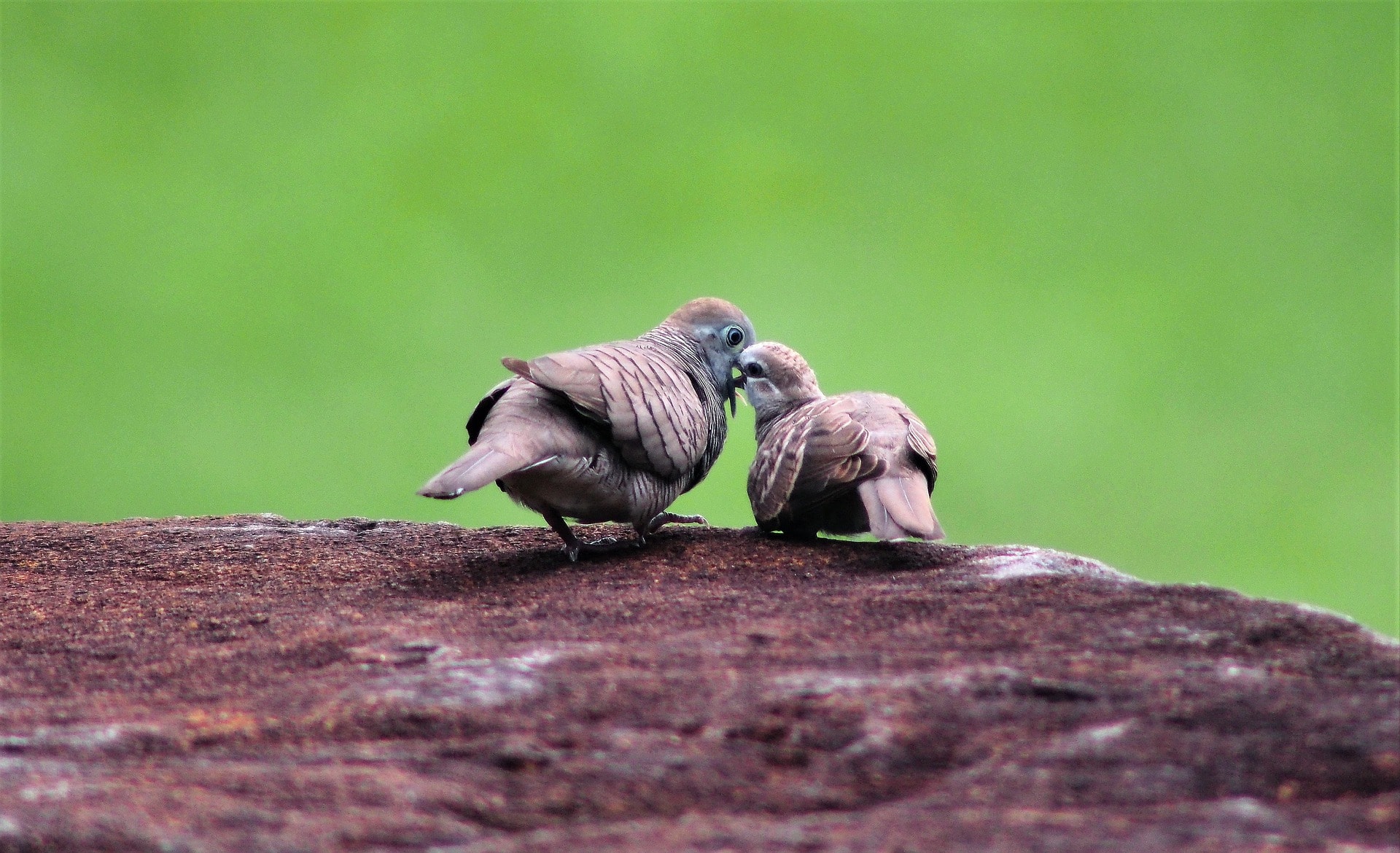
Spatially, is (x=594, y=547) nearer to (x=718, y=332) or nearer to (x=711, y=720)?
(x=718, y=332)

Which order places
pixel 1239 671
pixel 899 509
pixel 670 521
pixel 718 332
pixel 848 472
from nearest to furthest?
pixel 1239 671, pixel 899 509, pixel 848 472, pixel 670 521, pixel 718 332

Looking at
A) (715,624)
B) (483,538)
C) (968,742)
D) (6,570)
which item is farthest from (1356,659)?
(6,570)

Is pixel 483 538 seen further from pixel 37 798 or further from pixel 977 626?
pixel 37 798

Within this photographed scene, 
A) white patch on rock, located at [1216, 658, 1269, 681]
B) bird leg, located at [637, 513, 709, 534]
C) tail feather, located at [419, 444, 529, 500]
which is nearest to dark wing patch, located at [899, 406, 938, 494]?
bird leg, located at [637, 513, 709, 534]

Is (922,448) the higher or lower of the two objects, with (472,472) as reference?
higher

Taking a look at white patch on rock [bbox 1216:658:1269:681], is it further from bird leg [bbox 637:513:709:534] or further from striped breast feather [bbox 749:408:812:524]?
bird leg [bbox 637:513:709:534]

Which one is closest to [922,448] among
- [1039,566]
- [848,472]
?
[848,472]

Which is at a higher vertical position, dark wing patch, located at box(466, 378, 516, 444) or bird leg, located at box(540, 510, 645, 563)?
dark wing patch, located at box(466, 378, 516, 444)

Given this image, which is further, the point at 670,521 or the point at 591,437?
the point at 670,521
